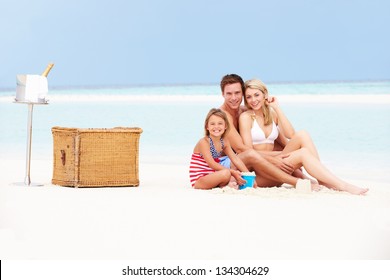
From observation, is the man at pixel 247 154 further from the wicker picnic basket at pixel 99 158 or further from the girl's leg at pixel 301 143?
the wicker picnic basket at pixel 99 158

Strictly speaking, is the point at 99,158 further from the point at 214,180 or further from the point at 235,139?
the point at 235,139

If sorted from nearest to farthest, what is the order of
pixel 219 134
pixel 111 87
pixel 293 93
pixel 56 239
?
pixel 56 239, pixel 219 134, pixel 293 93, pixel 111 87

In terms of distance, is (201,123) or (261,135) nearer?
(261,135)

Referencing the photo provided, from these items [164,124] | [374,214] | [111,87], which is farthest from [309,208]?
[111,87]

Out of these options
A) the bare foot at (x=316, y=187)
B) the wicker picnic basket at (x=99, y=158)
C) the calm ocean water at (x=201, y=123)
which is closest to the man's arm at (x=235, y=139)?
the bare foot at (x=316, y=187)

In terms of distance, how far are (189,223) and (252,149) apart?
1.24 meters

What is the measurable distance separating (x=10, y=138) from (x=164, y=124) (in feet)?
9.00

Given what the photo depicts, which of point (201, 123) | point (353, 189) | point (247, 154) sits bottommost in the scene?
point (353, 189)

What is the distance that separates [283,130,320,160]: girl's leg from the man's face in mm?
462

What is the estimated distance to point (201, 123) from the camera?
36.0 ft

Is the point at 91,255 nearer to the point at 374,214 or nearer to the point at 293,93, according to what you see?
the point at 374,214

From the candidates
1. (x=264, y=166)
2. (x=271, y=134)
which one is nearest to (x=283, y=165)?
(x=264, y=166)

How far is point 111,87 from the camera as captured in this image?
25656 mm

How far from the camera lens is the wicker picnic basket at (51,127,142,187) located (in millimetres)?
4883
